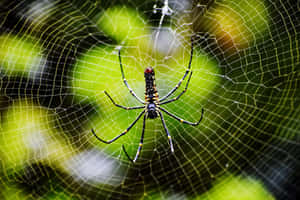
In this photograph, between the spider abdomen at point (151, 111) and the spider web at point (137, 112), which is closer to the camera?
the spider web at point (137, 112)

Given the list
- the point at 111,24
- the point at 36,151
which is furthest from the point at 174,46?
the point at 36,151

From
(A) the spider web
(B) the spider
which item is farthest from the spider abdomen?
(A) the spider web

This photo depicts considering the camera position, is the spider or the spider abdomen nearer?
the spider

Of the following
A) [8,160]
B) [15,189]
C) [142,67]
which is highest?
[142,67]

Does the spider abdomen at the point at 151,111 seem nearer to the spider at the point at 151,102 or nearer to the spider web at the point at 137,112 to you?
the spider at the point at 151,102

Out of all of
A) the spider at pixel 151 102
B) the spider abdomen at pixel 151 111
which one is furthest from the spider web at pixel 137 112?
the spider abdomen at pixel 151 111

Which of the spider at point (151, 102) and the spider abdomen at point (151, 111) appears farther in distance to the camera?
the spider abdomen at point (151, 111)

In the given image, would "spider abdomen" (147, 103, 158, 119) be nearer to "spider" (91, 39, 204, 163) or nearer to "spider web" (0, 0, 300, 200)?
"spider" (91, 39, 204, 163)

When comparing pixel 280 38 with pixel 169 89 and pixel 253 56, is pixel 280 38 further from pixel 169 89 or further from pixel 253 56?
pixel 169 89
